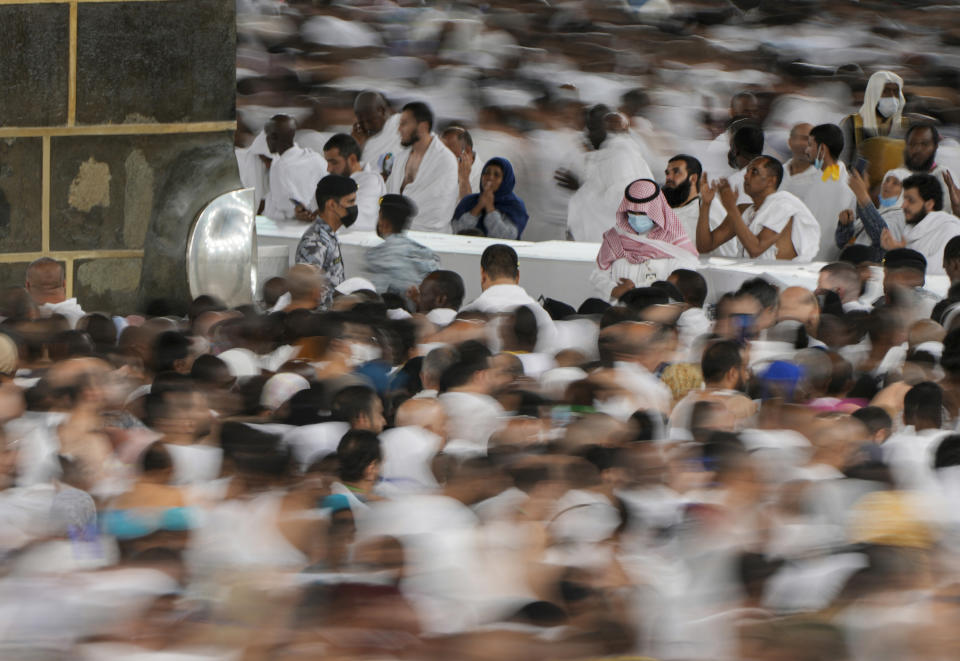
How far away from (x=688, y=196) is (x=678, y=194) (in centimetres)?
5

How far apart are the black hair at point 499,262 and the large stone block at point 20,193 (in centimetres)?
167

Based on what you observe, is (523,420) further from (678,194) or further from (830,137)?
(830,137)

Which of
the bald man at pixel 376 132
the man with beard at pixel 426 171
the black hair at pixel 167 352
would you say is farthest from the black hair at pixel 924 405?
the bald man at pixel 376 132

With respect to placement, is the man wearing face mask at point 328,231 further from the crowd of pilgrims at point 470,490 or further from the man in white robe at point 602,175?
the man in white robe at point 602,175

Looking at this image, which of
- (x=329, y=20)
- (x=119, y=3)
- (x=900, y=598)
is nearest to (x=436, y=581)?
(x=900, y=598)

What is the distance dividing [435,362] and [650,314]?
0.97 metres

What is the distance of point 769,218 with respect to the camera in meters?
6.68

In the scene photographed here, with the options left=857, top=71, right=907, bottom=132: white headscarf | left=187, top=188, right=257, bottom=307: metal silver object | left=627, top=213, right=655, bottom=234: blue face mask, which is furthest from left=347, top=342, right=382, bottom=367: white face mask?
left=857, top=71, right=907, bottom=132: white headscarf

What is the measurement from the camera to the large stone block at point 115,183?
578cm

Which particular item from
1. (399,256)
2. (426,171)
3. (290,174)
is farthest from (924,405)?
(290,174)

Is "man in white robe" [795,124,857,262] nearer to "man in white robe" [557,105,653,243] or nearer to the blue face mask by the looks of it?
"man in white robe" [557,105,653,243]

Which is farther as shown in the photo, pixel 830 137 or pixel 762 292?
pixel 830 137

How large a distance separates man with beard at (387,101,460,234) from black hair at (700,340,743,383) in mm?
3332

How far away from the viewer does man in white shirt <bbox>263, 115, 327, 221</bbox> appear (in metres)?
7.77
